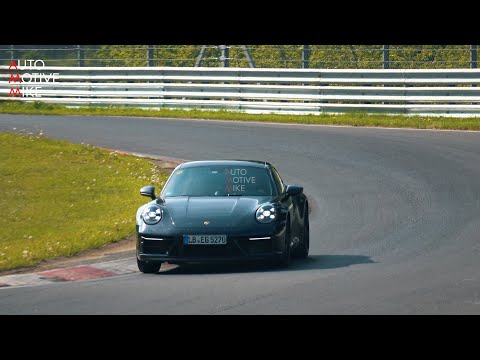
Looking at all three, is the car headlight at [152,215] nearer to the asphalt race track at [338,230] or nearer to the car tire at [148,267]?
the car tire at [148,267]

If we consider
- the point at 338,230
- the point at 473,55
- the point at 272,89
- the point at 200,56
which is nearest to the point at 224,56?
the point at 200,56

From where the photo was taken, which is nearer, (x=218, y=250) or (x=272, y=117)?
(x=218, y=250)

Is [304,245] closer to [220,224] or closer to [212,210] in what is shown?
[212,210]

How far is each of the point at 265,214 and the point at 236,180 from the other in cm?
125

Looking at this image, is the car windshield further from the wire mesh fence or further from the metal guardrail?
the wire mesh fence

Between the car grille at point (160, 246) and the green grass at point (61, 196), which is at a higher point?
the car grille at point (160, 246)

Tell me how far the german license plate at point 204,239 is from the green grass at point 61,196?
7.84 ft

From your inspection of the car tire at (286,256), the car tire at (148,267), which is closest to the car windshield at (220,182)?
the car tire at (286,256)

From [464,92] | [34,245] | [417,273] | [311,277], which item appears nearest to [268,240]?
[311,277]

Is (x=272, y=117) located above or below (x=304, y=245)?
above

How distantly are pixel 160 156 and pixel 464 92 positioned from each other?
356 inches

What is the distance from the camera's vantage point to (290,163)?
2427 cm

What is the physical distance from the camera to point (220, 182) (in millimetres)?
15008

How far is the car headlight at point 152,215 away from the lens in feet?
45.9
